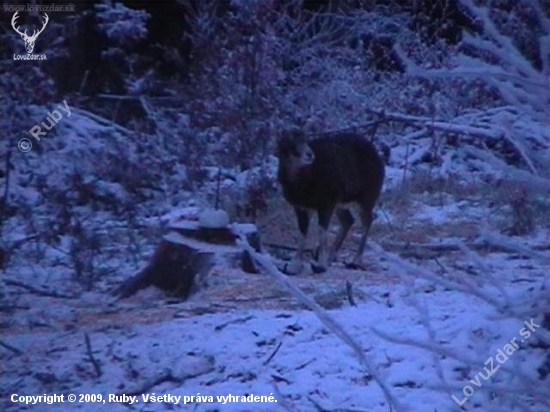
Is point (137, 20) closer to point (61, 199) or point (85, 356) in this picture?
point (61, 199)

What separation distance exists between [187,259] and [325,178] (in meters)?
1.60

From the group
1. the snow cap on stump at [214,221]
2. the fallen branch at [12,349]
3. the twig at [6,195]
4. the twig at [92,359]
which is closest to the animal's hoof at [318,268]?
the snow cap on stump at [214,221]

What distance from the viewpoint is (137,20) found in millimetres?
13609

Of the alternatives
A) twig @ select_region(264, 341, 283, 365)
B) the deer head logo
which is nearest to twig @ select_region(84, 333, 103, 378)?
twig @ select_region(264, 341, 283, 365)

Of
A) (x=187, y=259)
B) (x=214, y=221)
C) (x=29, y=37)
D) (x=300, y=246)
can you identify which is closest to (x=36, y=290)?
(x=187, y=259)

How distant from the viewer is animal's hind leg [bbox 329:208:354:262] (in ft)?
26.8

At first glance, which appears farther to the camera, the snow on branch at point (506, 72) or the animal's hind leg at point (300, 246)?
the animal's hind leg at point (300, 246)

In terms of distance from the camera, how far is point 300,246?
784 cm

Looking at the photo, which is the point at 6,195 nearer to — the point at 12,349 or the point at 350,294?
the point at 12,349

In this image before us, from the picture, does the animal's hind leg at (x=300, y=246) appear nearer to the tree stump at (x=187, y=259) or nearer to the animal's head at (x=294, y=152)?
the animal's head at (x=294, y=152)

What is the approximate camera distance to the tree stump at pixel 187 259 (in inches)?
272

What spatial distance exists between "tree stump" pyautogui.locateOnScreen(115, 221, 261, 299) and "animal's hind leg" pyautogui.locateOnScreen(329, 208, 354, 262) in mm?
1136

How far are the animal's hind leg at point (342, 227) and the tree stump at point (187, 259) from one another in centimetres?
114

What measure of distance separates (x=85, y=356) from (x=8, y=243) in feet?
9.66
